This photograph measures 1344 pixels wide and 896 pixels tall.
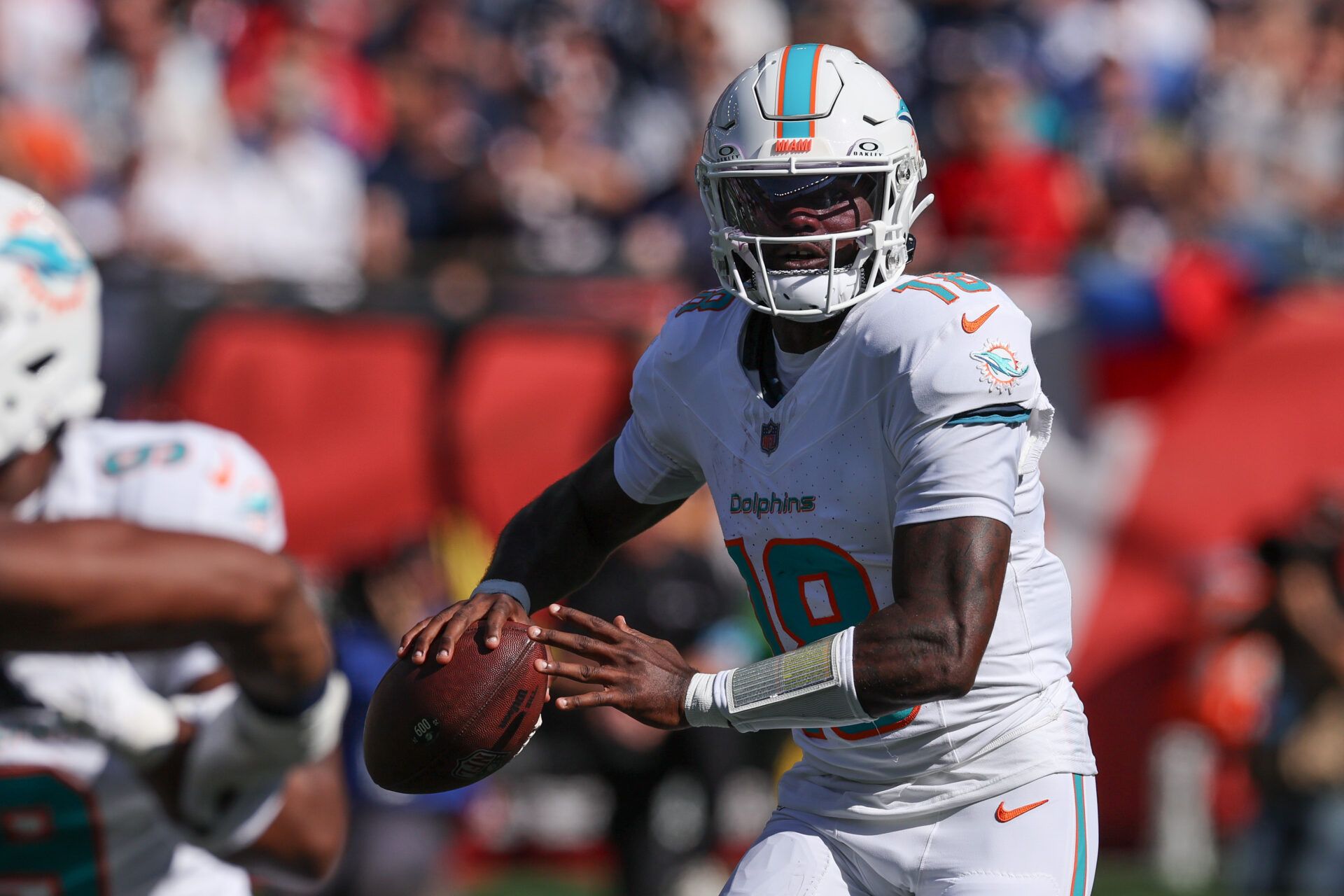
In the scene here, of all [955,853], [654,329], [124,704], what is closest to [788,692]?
[955,853]

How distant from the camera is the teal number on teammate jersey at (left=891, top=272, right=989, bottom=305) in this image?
3014 millimetres

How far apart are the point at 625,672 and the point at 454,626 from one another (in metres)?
0.36

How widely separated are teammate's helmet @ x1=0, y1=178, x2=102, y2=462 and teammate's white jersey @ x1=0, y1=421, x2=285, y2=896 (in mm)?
126

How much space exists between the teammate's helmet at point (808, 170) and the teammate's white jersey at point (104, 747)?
112cm

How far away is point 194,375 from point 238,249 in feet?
3.97

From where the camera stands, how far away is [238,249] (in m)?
8.51

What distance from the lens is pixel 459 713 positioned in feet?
9.42

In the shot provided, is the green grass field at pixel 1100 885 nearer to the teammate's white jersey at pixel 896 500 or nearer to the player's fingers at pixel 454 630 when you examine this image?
the teammate's white jersey at pixel 896 500

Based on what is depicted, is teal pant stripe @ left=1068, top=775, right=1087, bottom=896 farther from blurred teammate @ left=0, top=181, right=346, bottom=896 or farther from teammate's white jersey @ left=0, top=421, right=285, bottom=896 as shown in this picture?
teammate's white jersey @ left=0, top=421, right=285, bottom=896

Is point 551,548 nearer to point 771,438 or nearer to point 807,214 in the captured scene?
point 771,438

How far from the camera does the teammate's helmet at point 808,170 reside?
120 inches

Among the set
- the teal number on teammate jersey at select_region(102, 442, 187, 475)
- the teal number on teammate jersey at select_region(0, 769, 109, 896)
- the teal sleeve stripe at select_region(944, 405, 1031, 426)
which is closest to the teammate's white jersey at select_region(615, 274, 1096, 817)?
the teal sleeve stripe at select_region(944, 405, 1031, 426)

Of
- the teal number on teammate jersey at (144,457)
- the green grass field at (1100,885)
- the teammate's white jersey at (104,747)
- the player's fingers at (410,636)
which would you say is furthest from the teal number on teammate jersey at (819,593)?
the green grass field at (1100,885)

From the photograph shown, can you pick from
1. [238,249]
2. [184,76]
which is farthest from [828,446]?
[184,76]
